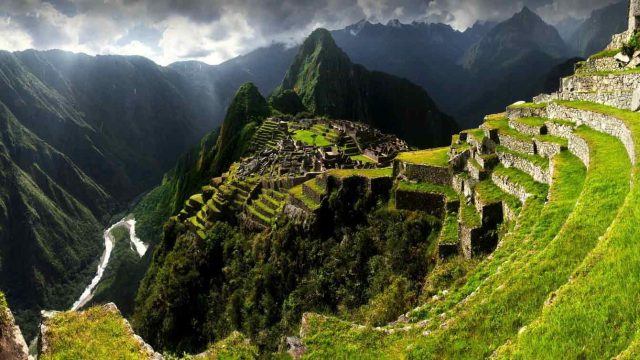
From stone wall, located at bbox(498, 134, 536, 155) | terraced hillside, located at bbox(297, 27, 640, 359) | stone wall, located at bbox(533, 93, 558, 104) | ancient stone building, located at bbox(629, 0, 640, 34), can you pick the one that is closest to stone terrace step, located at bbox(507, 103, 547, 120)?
terraced hillside, located at bbox(297, 27, 640, 359)

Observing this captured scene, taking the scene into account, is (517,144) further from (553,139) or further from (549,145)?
(549,145)

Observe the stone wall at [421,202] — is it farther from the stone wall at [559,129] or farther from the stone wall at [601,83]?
the stone wall at [601,83]

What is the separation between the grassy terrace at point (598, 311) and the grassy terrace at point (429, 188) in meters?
19.4

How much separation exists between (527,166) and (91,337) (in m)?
19.7

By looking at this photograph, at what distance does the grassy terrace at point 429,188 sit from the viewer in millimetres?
29455

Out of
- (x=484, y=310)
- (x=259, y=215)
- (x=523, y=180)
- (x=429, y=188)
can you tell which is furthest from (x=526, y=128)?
(x=259, y=215)

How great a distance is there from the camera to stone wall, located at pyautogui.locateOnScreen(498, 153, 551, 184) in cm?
2054

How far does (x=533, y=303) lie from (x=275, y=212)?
4154 cm

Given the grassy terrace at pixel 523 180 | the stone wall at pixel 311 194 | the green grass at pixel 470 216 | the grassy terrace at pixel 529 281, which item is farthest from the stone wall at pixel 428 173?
the grassy terrace at pixel 529 281

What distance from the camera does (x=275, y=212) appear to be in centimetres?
5059

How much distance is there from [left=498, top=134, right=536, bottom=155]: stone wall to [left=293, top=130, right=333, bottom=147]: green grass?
71191 millimetres

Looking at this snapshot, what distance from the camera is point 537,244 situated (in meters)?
13.8

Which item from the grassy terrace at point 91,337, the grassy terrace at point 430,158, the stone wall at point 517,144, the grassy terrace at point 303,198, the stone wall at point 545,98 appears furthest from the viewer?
the grassy terrace at point 303,198

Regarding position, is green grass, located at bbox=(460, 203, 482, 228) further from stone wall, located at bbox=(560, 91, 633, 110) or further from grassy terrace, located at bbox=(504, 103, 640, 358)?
grassy terrace, located at bbox=(504, 103, 640, 358)
